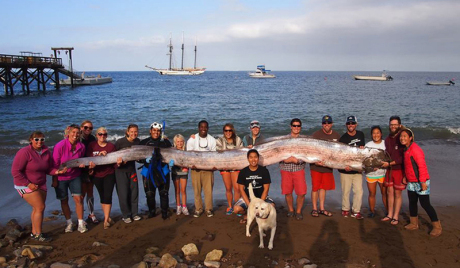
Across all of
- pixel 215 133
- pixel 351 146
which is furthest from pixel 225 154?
pixel 215 133

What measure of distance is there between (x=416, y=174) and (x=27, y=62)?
43181mm

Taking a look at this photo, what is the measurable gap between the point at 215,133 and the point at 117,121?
8.89 meters

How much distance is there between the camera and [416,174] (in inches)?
231

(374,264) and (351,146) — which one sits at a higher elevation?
(351,146)

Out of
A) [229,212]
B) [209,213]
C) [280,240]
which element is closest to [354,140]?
[280,240]

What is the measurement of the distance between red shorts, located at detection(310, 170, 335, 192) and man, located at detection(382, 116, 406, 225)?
995mm

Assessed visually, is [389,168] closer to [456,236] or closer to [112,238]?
[456,236]

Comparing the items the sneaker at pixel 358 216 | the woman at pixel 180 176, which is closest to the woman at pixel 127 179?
the woman at pixel 180 176

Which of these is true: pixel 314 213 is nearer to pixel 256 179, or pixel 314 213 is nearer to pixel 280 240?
pixel 280 240

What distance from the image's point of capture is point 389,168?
6.36 meters

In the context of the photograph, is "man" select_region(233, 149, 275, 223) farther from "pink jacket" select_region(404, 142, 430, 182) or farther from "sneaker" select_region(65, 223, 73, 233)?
"sneaker" select_region(65, 223, 73, 233)

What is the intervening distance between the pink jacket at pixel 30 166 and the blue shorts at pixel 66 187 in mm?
406

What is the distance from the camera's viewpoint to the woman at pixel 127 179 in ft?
21.4

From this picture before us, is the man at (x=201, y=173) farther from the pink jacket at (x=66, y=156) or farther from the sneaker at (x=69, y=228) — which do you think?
the sneaker at (x=69, y=228)
